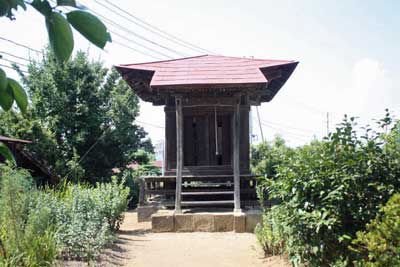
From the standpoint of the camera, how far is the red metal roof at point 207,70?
902cm

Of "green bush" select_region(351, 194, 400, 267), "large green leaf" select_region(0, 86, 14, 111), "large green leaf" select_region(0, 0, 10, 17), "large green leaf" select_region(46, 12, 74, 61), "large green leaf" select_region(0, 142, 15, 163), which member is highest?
"large green leaf" select_region(0, 0, 10, 17)

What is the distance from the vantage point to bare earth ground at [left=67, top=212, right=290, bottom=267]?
19.2 ft

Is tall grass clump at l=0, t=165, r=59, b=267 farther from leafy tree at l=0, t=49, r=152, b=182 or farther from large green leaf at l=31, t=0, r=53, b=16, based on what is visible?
leafy tree at l=0, t=49, r=152, b=182

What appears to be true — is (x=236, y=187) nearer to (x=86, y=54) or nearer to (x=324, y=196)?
(x=324, y=196)

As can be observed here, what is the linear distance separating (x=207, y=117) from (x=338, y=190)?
7.60m

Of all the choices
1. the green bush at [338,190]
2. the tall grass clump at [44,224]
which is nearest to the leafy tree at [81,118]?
the tall grass clump at [44,224]

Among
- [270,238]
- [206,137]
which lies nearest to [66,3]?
[270,238]

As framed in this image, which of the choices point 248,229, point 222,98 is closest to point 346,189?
point 248,229

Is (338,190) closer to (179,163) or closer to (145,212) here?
(179,163)

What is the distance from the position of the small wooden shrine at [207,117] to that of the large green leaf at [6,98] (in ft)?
26.6

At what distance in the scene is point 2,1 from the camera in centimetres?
72

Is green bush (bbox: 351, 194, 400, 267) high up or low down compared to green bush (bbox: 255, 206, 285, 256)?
up

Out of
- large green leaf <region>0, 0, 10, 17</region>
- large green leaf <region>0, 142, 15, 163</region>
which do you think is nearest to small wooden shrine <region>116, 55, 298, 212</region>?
large green leaf <region>0, 142, 15, 163</region>

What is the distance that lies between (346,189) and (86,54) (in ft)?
58.0
